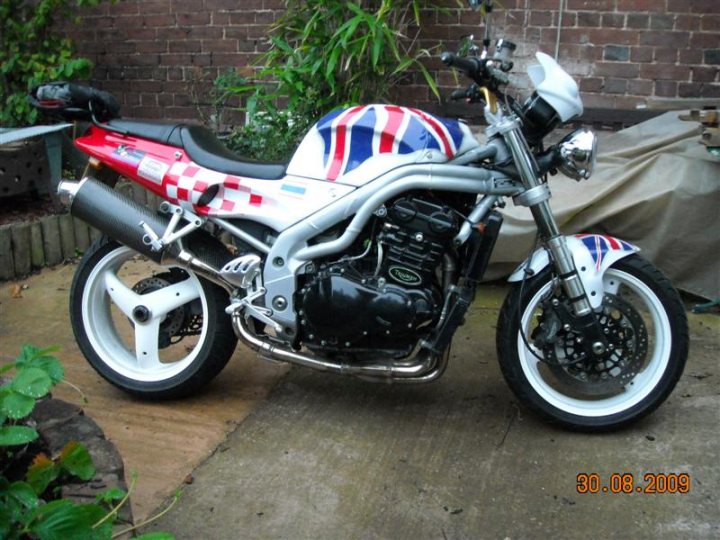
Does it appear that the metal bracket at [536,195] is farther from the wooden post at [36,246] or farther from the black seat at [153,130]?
the wooden post at [36,246]

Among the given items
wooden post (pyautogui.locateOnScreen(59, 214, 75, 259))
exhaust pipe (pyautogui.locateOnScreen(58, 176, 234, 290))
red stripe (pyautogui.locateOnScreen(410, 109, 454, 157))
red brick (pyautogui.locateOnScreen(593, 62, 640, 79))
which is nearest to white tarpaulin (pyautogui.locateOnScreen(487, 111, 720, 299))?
red brick (pyautogui.locateOnScreen(593, 62, 640, 79))

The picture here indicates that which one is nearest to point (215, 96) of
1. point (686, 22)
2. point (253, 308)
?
point (686, 22)

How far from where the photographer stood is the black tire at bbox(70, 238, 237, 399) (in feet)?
10.6

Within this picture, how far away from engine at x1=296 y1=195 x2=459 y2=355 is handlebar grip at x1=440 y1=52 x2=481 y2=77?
0.46m

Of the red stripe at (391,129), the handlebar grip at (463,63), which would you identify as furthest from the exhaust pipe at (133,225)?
the handlebar grip at (463,63)

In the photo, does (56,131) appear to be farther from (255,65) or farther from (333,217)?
(333,217)

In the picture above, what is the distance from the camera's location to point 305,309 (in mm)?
3004

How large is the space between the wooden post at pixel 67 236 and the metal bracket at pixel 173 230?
2.13 m

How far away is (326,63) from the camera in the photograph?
4824mm

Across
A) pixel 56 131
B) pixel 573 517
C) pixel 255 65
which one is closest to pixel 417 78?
pixel 255 65

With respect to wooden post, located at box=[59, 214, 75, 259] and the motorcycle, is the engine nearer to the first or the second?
the motorcycle

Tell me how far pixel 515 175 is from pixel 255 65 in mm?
3479

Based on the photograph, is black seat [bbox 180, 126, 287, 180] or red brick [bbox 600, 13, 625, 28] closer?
black seat [bbox 180, 126, 287, 180]
